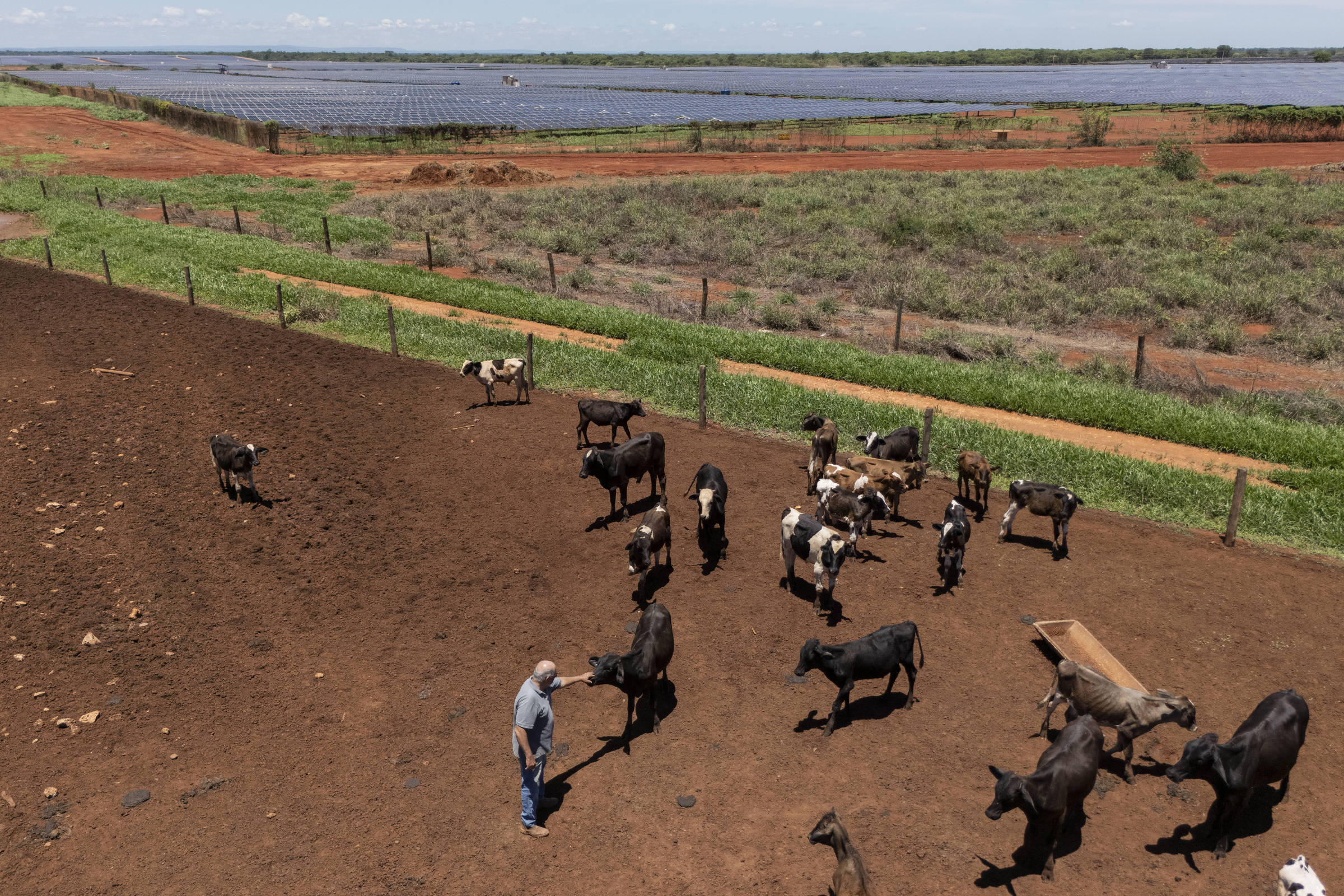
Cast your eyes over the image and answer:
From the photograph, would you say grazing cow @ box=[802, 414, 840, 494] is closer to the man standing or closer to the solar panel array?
the man standing

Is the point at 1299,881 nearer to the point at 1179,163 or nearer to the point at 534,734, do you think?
the point at 534,734

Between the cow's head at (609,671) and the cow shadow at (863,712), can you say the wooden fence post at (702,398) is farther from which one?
the cow's head at (609,671)

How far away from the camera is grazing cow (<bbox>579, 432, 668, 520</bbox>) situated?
14.1 meters

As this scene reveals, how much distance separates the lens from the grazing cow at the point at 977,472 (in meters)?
14.8

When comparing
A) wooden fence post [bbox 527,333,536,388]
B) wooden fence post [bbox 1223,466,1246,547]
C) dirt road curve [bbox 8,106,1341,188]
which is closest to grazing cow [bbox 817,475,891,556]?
wooden fence post [bbox 1223,466,1246,547]

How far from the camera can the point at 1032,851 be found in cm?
799

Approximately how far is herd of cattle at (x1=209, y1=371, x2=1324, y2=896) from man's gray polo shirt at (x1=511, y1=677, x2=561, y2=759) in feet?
3.26

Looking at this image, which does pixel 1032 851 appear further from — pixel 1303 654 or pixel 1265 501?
pixel 1265 501

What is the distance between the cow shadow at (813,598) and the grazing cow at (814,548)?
77 millimetres

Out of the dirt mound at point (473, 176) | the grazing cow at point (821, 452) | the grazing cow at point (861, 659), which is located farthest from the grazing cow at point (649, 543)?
the dirt mound at point (473, 176)

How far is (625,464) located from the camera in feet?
47.1

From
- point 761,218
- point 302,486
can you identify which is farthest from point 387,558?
point 761,218

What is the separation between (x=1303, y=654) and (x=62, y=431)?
21.3 meters

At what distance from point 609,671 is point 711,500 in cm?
427
